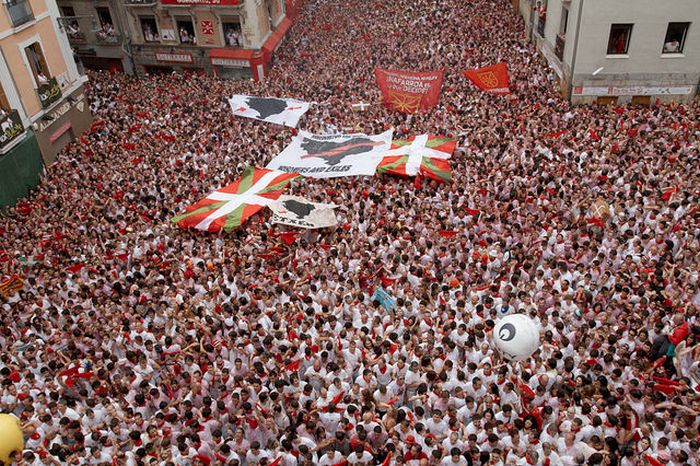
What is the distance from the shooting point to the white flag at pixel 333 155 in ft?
52.9

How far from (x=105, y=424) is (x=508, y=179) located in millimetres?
10505

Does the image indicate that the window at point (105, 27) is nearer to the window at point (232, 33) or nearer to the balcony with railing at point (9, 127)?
the window at point (232, 33)

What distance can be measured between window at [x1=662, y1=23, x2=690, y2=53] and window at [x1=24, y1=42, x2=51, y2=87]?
74.3ft

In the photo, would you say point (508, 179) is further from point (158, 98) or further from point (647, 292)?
point (158, 98)

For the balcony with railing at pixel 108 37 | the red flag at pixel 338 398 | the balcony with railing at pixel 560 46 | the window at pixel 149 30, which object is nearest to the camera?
the red flag at pixel 338 398

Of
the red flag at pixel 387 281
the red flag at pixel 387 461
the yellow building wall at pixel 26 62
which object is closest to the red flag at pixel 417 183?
the red flag at pixel 387 281

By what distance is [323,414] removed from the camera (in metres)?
8.27

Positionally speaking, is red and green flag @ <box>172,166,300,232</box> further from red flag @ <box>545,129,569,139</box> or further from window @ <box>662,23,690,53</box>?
window @ <box>662,23,690,53</box>

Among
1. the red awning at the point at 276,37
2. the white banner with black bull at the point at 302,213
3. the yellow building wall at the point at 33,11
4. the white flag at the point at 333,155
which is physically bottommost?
the red awning at the point at 276,37

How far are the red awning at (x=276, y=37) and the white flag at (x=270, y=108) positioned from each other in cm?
→ 755

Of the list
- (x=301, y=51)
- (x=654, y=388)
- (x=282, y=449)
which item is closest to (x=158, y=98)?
(x=301, y=51)

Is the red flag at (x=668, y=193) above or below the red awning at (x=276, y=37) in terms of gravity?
above

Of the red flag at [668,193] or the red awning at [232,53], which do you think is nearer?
the red flag at [668,193]

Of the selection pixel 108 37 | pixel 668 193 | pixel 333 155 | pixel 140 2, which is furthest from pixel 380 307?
pixel 108 37
